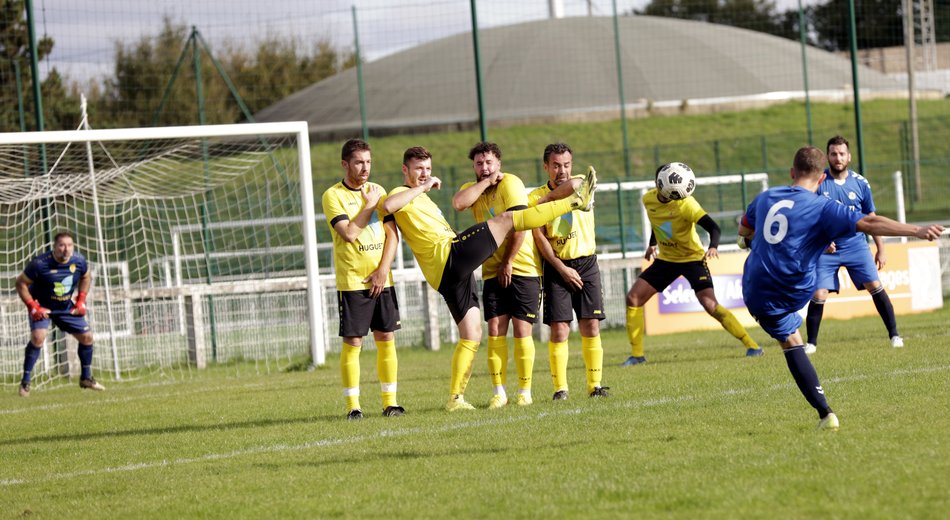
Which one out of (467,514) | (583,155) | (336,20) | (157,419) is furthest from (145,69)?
(467,514)

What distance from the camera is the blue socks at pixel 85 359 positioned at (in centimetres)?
1459

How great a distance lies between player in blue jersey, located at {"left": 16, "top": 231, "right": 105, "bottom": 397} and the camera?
46.8ft

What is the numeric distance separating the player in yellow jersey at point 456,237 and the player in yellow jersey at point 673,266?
391 cm

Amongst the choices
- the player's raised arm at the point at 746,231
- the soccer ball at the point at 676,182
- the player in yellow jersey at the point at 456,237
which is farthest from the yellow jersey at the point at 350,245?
the soccer ball at the point at 676,182

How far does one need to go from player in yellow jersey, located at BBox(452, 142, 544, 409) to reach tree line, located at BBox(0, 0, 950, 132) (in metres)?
10.4

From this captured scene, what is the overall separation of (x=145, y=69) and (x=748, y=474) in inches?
956

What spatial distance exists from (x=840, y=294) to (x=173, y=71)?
14.4 metres

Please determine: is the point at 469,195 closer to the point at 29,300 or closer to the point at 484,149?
the point at 484,149

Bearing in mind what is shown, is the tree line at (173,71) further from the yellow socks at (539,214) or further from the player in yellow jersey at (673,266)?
the yellow socks at (539,214)

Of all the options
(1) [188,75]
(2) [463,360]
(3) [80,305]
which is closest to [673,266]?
(2) [463,360]

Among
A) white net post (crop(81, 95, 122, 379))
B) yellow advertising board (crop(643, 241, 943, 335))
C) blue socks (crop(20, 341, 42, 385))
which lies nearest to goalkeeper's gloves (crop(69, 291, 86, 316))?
blue socks (crop(20, 341, 42, 385))

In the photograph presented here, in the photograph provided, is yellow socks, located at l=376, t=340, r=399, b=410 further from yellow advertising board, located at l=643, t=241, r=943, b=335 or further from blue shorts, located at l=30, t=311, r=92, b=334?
yellow advertising board, located at l=643, t=241, r=943, b=335

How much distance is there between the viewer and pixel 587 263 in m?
10.0

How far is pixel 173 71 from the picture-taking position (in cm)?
2434
